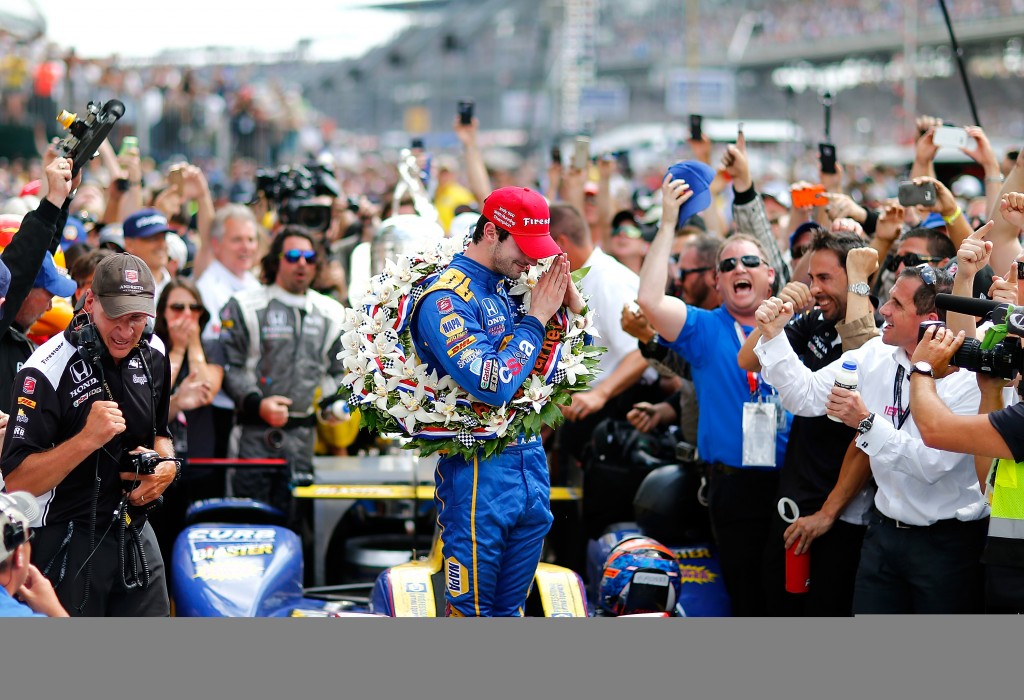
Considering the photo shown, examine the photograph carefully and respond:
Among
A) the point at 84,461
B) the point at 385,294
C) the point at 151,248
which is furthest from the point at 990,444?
the point at 151,248

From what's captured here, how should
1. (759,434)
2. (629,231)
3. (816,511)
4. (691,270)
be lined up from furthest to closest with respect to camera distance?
(629,231), (691,270), (759,434), (816,511)

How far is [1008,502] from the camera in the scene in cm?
413

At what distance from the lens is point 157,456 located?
4.66 metres

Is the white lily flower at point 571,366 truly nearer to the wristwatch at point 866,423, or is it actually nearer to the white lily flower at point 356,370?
the white lily flower at point 356,370

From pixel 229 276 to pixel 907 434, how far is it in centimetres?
499

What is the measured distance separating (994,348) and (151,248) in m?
5.21

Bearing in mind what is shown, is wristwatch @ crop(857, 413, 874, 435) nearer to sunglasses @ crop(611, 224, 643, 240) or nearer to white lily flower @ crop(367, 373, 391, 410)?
white lily flower @ crop(367, 373, 391, 410)

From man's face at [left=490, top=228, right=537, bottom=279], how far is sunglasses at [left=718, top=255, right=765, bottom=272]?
5.11 feet

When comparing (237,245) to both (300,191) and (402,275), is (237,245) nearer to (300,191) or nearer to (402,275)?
(300,191)

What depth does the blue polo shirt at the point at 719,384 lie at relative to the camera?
571 cm

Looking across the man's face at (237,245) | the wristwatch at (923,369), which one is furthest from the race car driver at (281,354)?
the wristwatch at (923,369)

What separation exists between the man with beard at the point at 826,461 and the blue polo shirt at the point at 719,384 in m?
0.23

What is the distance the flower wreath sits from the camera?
4512mm

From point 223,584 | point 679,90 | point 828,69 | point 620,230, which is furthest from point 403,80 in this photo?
point 223,584
